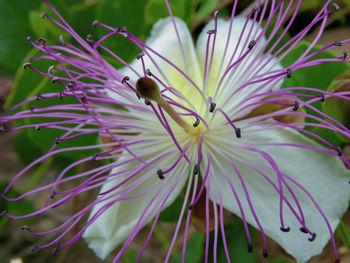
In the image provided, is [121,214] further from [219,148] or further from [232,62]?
[232,62]

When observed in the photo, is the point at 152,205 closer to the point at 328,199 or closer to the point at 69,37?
the point at 328,199

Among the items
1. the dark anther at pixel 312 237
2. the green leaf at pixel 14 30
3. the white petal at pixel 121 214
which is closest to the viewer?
the dark anther at pixel 312 237

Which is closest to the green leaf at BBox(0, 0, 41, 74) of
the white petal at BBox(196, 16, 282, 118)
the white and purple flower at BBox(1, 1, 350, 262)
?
the white and purple flower at BBox(1, 1, 350, 262)

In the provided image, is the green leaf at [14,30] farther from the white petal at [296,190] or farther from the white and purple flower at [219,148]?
the white petal at [296,190]

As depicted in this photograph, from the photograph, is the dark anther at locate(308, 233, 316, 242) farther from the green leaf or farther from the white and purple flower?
the green leaf

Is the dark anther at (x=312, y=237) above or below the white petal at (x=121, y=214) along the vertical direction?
below

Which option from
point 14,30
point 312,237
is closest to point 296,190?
point 312,237

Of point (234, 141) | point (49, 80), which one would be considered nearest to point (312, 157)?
point (234, 141)

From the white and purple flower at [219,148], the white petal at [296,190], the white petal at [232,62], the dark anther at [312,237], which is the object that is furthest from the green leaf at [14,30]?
the dark anther at [312,237]
